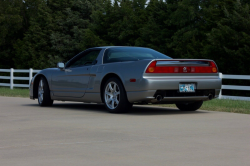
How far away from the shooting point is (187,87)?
32.1 feet

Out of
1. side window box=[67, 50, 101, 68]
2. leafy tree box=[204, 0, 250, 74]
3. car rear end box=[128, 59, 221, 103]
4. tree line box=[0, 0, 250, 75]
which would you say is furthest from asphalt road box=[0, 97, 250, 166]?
tree line box=[0, 0, 250, 75]

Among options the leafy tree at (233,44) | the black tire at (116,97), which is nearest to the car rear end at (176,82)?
the black tire at (116,97)

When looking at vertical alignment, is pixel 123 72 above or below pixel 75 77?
above

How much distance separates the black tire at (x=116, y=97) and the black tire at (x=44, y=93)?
2.27 meters

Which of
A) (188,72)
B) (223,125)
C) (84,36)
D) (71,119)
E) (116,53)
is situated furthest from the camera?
(84,36)

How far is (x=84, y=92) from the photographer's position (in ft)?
35.9

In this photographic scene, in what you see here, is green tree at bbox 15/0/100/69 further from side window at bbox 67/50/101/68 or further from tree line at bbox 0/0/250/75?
side window at bbox 67/50/101/68

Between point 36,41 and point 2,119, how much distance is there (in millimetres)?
51586

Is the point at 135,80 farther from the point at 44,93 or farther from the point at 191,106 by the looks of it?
the point at 44,93

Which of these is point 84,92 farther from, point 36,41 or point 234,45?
point 36,41

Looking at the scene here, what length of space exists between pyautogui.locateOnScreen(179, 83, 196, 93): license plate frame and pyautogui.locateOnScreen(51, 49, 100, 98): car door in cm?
208

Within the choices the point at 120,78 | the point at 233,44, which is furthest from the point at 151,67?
the point at 233,44

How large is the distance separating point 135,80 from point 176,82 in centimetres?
80

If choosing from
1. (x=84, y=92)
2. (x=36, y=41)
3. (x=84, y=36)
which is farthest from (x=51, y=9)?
(x=84, y=92)
